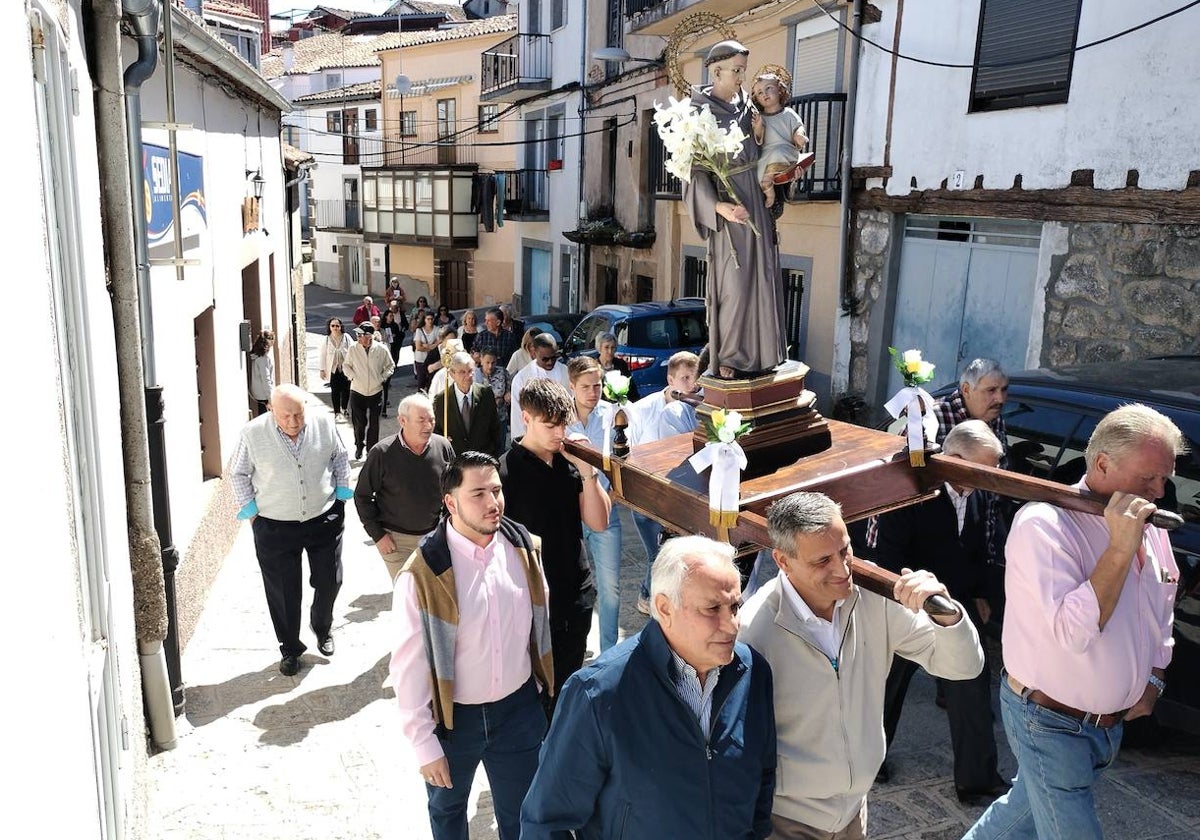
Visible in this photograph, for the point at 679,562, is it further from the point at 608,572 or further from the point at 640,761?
the point at 608,572

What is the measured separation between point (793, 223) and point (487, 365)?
6.20 metres

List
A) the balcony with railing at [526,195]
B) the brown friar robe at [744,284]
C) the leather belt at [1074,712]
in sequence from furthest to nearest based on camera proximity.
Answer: the balcony with railing at [526,195] < the brown friar robe at [744,284] < the leather belt at [1074,712]

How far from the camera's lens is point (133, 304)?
479cm

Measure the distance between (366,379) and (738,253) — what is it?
7779mm

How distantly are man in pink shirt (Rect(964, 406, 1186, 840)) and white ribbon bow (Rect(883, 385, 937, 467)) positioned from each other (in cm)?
76

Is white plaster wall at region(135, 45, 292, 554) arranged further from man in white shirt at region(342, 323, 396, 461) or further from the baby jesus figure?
the baby jesus figure

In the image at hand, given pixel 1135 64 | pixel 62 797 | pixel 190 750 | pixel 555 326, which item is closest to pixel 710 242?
pixel 62 797

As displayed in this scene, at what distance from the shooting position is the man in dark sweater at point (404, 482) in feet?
19.0

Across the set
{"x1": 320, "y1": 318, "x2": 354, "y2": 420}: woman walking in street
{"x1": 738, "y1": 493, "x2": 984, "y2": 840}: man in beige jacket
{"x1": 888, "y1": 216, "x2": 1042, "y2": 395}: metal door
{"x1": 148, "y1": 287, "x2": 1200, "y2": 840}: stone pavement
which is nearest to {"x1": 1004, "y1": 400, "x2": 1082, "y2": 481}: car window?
{"x1": 148, "y1": 287, "x2": 1200, "y2": 840}: stone pavement

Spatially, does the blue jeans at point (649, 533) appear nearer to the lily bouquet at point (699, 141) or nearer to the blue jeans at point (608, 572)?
the blue jeans at point (608, 572)

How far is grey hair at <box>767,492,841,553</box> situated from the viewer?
9.32 ft

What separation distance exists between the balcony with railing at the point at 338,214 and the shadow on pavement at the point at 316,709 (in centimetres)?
3432

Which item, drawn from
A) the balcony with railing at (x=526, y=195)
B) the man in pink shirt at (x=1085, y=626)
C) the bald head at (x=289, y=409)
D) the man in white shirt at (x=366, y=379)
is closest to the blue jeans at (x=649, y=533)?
the bald head at (x=289, y=409)

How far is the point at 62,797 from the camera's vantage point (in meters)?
2.25
